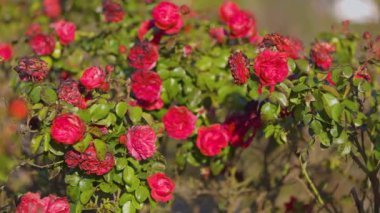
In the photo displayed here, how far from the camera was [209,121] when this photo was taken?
8.93 feet

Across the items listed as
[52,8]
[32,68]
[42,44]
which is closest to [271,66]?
[32,68]

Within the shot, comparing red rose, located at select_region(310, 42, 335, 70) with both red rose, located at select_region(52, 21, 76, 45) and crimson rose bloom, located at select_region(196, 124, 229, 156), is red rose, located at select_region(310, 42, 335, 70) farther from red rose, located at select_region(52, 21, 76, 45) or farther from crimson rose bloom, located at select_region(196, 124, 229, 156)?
red rose, located at select_region(52, 21, 76, 45)

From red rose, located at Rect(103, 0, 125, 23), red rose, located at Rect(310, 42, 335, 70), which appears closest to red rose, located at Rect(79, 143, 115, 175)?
red rose, located at Rect(310, 42, 335, 70)

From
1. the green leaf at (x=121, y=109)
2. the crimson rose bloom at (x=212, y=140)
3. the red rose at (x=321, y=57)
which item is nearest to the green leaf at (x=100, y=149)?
the green leaf at (x=121, y=109)

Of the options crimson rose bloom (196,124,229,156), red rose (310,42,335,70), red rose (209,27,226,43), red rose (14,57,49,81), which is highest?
red rose (14,57,49,81)

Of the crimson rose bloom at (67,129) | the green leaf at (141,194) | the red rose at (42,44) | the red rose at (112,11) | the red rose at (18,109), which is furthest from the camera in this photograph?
the red rose at (112,11)

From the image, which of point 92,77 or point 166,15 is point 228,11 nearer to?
point 166,15

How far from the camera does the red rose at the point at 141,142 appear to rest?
204 centimetres

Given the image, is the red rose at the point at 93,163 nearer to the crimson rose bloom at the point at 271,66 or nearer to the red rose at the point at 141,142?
the red rose at the point at 141,142

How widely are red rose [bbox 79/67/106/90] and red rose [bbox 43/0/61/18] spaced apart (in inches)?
70.1

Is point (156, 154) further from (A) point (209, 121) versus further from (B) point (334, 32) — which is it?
(B) point (334, 32)

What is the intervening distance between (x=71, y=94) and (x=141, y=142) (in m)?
0.30

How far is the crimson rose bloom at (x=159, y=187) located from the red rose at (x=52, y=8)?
203cm

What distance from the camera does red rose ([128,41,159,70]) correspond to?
2.46 meters
